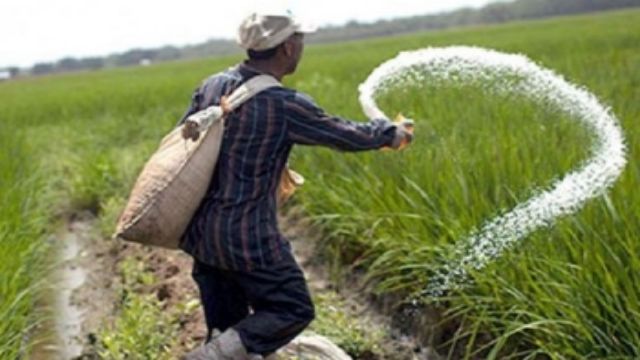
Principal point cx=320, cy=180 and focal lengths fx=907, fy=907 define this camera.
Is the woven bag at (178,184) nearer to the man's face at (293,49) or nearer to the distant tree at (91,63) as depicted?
the man's face at (293,49)

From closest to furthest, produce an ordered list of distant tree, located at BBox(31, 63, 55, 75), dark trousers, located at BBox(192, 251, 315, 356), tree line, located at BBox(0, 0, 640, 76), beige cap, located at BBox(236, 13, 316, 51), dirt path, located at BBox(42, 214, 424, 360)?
beige cap, located at BBox(236, 13, 316, 51)
dark trousers, located at BBox(192, 251, 315, 356)
dirt path, located at BBox(42, 214, 424, 360)
tree line, located at BBox(0, 0, 640, 76)
distant tree, located at BBox(31, 63, 55, 75)

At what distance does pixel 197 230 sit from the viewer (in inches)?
98.7

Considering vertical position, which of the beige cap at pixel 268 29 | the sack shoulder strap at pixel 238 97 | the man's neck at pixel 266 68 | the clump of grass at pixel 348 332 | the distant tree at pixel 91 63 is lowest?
the distant tree at pixel 91 63

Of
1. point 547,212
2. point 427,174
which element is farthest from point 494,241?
point 427,174

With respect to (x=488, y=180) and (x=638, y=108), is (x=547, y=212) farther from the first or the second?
(x=638, y=108)

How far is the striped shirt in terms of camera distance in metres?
2.39

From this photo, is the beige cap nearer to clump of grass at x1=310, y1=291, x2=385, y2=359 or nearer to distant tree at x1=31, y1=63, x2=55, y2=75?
clump of grass at x1=310, y1=291, x2=385, y2=359

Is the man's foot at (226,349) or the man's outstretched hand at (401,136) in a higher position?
the man's outstretched hand at (401,136)

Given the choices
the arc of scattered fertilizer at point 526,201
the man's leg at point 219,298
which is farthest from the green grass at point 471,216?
the man's leg at point 219,298

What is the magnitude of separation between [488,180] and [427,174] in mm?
342

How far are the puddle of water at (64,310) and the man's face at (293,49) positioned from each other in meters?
1.78

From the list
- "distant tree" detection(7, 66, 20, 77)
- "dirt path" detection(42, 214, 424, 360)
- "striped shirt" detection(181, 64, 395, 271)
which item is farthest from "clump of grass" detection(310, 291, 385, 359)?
"distant tree" detection(7, 66, 20, 77)

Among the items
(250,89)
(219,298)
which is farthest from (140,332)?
(250,89)

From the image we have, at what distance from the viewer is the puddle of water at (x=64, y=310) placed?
3756mm
